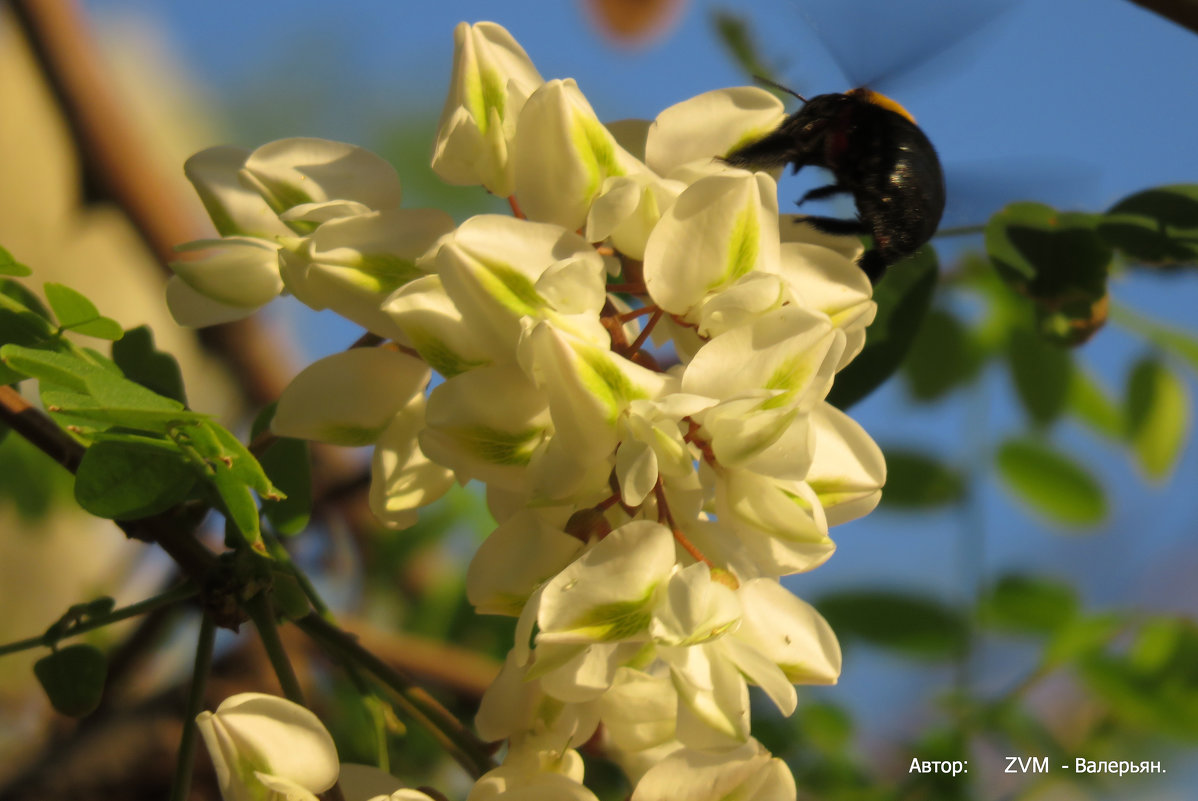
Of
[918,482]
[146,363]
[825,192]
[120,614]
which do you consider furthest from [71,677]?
[918,482]

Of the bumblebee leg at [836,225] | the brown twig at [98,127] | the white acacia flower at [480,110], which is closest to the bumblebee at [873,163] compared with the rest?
the bumblebee leg at [836,225]

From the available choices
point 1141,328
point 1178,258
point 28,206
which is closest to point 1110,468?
point 1141,328

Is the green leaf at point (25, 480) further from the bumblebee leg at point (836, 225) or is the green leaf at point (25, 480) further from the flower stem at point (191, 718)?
the bumblebee leg at point (836, 225)

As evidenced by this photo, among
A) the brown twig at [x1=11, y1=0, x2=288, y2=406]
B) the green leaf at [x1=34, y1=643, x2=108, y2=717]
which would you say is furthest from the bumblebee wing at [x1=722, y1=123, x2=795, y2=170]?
the brown twig at [x1=11, y1=0, x2=288, y2=406]

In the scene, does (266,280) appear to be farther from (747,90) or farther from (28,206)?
(28,206)

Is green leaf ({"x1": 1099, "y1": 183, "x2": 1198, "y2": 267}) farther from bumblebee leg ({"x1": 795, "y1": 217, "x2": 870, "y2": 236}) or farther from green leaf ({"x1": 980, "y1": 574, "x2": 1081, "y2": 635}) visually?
green leaf ({"x1": 980, "y1": 574, "x2": 1081, "y2": 635})
